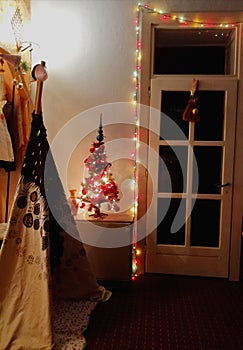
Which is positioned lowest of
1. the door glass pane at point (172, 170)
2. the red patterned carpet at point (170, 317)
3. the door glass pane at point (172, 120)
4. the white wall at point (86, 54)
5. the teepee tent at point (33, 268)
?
the red patterned carpet at point (170, 317)

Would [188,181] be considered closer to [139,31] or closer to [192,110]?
[192,110]

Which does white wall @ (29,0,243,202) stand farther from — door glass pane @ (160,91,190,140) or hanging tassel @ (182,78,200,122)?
hanging tassel @ (182,78,200,122)

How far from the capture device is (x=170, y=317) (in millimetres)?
2639

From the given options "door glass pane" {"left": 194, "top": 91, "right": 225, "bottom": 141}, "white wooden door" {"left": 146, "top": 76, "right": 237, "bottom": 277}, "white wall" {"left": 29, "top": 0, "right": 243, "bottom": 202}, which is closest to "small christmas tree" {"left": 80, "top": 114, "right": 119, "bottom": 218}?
"white wall" {"left": 29, "top": 0, "right": 243, "bottom": 202}

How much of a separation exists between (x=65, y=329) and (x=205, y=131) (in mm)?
2299

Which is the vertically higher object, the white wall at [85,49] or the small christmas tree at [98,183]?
the white wall at [85,49]

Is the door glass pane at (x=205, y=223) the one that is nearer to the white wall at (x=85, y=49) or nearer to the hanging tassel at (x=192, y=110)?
the hanging tassel at (x=192, y=110)

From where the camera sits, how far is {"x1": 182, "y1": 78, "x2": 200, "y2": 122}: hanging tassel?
337 centimetres

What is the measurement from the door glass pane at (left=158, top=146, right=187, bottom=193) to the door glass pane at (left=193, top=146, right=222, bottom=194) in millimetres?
129

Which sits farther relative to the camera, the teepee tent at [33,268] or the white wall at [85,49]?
the white wall at [85,49]

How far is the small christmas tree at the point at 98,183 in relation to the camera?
3221 millimetres

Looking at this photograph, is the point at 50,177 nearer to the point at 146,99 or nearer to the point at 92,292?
the point at 92,292

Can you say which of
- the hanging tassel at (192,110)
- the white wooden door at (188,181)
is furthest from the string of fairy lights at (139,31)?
the hanging tassel at (192,110)

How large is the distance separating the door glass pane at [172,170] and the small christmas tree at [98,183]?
1.90 feet
